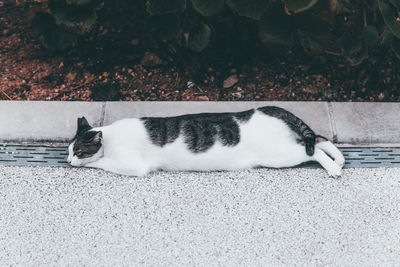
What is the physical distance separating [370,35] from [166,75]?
4.72ft

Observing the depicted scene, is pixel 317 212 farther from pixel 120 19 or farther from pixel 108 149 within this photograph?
pixel 120 19

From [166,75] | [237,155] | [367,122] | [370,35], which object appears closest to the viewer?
[237,155]

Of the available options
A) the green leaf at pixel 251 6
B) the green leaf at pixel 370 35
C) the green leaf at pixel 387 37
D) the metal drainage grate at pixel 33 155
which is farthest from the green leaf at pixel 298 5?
the metal drainage grate at pixel 33 155

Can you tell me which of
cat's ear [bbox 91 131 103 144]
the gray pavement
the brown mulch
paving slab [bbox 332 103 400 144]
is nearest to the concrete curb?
paving slab [bbox 332 103 400 144]

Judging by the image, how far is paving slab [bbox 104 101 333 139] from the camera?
2.57 meters

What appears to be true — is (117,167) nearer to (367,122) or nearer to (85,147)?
(85,147)

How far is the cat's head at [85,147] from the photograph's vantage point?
2.20 metres

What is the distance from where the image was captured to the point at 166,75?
2898 millimetres

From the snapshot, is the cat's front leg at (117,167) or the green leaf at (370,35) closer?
the cat's front leg at (117,167)

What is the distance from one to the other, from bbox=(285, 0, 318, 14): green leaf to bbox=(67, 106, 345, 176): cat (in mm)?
610

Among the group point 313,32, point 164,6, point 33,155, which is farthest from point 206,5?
point 33,155

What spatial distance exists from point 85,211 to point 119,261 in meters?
0.39

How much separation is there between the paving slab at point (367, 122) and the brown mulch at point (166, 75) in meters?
0.16

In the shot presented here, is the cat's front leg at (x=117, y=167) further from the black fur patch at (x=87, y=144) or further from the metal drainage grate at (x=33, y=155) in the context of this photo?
the metal drainage grate at (x=33, y=155)
